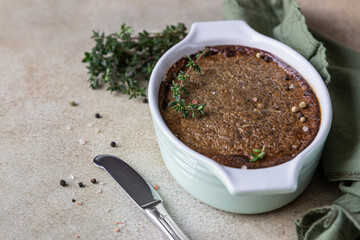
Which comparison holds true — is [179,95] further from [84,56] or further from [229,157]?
[84,56]

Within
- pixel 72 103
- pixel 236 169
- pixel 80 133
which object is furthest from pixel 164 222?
pixel 72 103

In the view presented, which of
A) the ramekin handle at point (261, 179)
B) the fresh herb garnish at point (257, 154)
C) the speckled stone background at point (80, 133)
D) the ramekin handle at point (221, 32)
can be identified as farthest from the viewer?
the ramekin handle at point (221, 32)

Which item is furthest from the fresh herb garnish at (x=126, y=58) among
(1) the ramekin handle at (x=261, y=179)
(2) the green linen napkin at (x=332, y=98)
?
(1) the ramekin handle at (x=261, y=179)

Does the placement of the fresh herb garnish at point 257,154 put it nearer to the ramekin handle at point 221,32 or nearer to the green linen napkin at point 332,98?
the green linen napkin at point 332,98

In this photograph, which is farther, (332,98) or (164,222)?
(332,98)

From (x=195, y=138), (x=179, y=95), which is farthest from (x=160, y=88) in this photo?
(x=195, y=138)

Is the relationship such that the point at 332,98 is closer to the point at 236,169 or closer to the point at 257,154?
the point at 257,154
